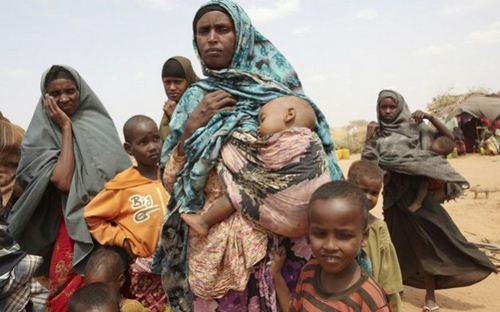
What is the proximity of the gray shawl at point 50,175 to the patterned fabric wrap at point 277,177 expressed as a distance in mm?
1331

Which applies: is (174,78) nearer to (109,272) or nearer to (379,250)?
(109,272)

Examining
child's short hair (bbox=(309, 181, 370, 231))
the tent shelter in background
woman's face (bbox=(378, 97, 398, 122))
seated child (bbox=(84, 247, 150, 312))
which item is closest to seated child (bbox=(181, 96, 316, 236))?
child's short hair (bbox=(309, 181, 370, 231))

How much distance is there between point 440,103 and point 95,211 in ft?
74.2

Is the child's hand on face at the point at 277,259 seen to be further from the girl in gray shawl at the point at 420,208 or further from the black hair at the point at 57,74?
the girl in gray shawl at the point at 420,208

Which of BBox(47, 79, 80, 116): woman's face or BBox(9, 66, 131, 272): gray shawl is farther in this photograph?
BBox(47, 79, 80, 116): woman's face

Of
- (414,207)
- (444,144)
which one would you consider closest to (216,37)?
(414,207)

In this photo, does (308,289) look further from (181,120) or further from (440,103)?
(440,103)

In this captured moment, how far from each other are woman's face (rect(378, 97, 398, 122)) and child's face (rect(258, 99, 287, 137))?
136 inches

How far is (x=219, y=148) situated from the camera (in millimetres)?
2168

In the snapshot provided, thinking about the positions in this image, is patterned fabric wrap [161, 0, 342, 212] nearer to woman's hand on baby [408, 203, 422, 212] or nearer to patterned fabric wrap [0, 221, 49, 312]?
patterned fabric wrap [0, 221, 49, 312]

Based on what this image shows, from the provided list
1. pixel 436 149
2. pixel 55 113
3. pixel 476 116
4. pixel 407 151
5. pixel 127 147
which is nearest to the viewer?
pixel 55 113

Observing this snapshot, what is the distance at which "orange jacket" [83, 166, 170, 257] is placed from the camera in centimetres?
308

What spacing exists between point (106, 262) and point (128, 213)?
333mm

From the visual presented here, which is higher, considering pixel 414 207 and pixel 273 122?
pixel 273 122
